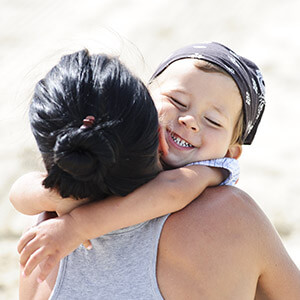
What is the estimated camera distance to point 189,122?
2049 mm

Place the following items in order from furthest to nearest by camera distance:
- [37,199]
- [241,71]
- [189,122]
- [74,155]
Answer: [241,71], [189,122], [37,199], [74,155]

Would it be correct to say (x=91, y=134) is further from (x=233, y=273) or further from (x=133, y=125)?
(x=233, y=273)


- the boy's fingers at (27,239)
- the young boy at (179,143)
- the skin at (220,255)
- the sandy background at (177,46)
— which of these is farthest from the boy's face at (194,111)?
the sandy background at (177,46)

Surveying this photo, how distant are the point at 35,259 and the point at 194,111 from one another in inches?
29.6

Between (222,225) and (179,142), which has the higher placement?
(179,142)

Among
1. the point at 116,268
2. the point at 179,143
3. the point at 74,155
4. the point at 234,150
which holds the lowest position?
Result: the point at 116,268

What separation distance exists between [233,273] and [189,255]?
13 cm

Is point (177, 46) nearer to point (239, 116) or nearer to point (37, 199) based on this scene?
point (239, 116)

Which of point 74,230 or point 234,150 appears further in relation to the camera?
point 234,150

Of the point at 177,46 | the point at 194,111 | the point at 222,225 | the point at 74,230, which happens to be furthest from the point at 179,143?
the point at 177,46

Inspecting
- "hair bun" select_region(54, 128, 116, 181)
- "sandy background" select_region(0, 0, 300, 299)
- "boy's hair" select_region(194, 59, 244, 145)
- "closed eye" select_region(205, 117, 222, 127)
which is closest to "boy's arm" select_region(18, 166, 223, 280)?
"hair bun" select_region(54, 128, 116, 181)

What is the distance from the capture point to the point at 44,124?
155 cm

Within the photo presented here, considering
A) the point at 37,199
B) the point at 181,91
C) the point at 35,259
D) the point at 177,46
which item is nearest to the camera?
the point at 35,259

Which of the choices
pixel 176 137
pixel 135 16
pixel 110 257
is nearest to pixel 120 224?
pixel 110 257
